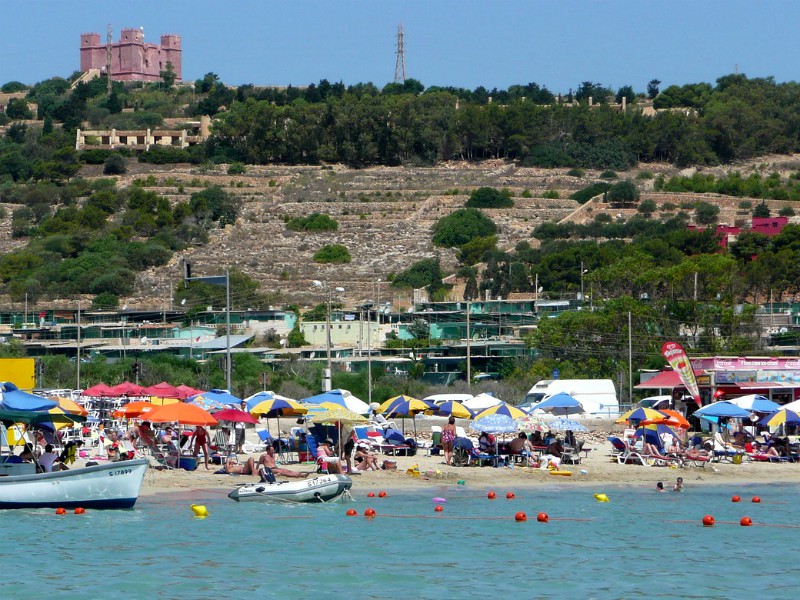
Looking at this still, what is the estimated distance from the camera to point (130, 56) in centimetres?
18688

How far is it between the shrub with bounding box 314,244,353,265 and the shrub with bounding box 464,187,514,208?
12742mm

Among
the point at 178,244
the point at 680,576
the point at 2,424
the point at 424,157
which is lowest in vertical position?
the point at 680,576

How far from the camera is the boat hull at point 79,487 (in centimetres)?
2723

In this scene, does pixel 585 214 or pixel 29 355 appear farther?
pixel 585 214

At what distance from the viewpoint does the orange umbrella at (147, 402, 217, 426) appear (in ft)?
104

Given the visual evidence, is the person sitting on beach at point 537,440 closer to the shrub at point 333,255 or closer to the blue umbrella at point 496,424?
the blue umbrella at point 496,424

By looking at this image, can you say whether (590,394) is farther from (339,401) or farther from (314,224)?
(314,224)

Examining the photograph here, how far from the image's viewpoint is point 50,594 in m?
22.5

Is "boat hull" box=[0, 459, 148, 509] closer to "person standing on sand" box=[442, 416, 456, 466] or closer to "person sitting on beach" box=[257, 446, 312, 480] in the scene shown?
"person sitting on beach" box=[257, 446, 312, 480]

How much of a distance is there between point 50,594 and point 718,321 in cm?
4563

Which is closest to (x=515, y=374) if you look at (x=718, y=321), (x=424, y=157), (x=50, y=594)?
(x=718, y=321)

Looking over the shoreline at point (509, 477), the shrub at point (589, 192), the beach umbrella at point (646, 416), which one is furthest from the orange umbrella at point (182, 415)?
the shrub at point (589, 192)

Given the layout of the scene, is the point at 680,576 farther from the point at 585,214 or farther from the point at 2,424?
the point at 585,214

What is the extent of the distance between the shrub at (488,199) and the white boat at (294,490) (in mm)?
82863
